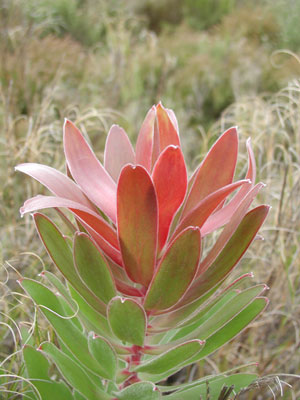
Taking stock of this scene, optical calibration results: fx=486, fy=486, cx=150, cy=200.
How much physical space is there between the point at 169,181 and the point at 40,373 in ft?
1.61

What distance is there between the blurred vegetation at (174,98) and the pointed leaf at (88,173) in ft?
1.32

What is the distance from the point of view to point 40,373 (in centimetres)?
99

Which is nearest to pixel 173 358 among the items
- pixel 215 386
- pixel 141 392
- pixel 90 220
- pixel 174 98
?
pixel 141 392

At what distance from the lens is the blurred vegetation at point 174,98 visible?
165 cm

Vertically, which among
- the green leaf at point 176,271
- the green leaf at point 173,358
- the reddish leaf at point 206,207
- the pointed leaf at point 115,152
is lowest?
the green leaf at point 173,358

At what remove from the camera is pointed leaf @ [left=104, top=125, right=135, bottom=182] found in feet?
3.38

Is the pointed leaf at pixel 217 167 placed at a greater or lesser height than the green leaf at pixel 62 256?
greater

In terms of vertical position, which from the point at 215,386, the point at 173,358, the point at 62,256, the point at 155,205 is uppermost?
the point at 155,205

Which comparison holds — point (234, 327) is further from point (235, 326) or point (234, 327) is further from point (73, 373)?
point (73, 373)

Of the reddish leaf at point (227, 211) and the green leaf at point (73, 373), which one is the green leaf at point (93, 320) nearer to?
the green leaf at point (73, 373)

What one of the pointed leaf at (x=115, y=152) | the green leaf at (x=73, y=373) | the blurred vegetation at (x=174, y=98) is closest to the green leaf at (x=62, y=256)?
the green leaf at (x=73, y=373)

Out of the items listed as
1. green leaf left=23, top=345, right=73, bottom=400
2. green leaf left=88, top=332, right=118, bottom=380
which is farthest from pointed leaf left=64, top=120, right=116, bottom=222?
green leaf left=23, top=345, right=73, bottom=400

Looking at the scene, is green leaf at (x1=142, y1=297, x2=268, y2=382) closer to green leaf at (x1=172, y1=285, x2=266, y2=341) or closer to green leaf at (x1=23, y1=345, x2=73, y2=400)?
green leaf at (x1=172, y1=285, x2=266, y2=341)

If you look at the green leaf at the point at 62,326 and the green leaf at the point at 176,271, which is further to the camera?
the green leaf at the point at 62,326
